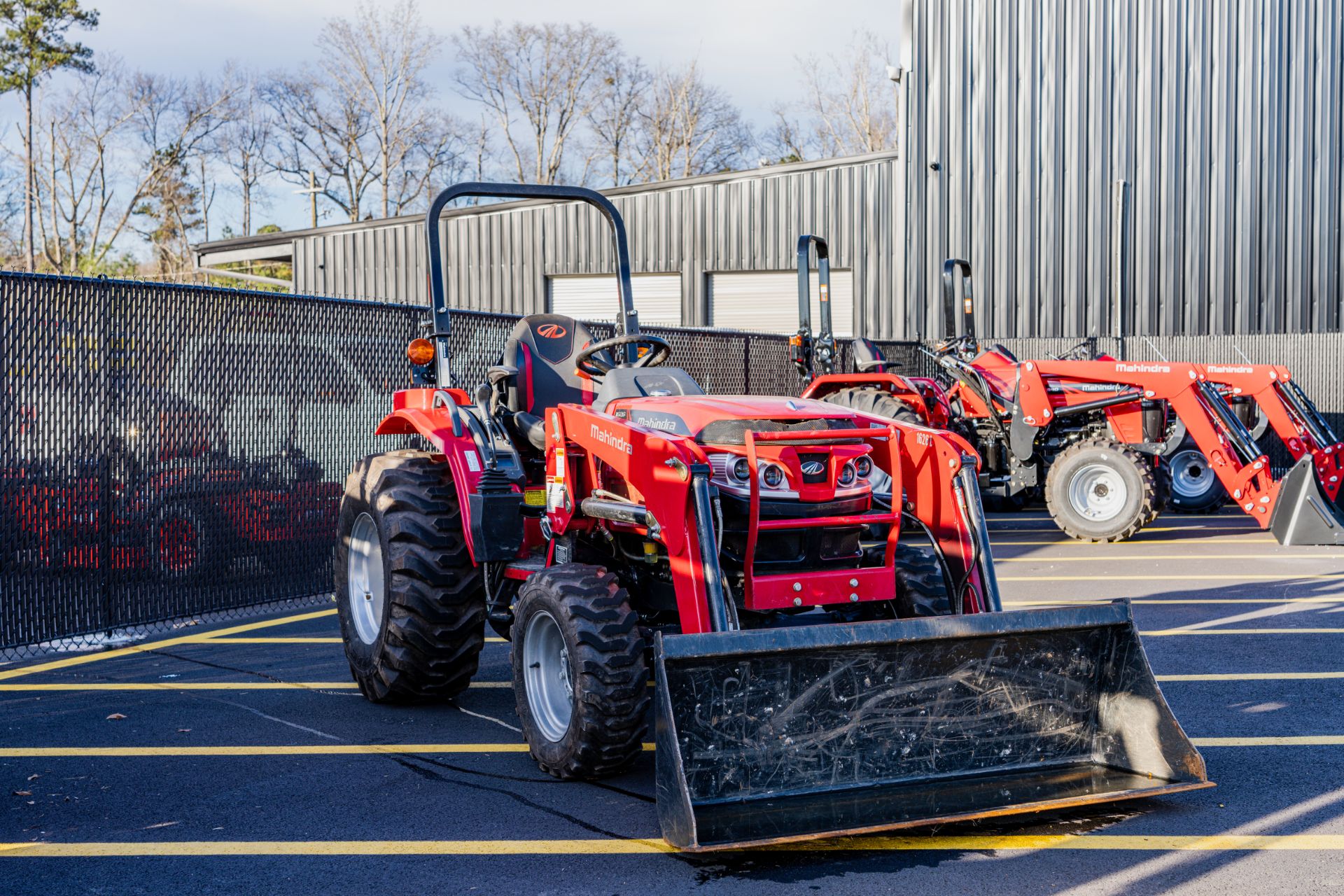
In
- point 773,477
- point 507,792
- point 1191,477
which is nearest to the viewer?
point 507,792

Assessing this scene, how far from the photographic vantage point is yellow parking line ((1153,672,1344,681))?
258 inches

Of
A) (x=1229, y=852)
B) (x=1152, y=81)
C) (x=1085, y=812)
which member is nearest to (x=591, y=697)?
(x=1085, y=812)

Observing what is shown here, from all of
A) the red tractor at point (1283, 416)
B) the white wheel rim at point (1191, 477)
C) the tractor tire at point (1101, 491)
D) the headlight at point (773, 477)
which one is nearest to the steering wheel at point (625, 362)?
the headlight at point (773, 477)

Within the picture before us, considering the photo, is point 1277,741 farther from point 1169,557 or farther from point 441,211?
point 1169,557

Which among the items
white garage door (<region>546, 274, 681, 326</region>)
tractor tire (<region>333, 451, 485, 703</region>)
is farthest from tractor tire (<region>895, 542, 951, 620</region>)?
white garage door (<region>546, 274, 681, 326</region>)

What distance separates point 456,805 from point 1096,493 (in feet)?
30.0

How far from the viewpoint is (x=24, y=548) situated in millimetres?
7039

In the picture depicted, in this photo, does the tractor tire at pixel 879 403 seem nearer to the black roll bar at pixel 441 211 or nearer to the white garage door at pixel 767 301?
the black roll bar at pixel 441 211

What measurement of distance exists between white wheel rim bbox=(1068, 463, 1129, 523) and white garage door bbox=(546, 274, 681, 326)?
12.8 metres

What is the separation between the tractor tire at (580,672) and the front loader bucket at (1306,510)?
8.24 m

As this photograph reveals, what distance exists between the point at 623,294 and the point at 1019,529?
7.79 meters

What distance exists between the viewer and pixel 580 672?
4.61 metres

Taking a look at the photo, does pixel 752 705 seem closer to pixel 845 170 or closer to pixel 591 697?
pixel 591 697

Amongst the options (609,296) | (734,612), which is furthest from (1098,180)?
(734,612)
